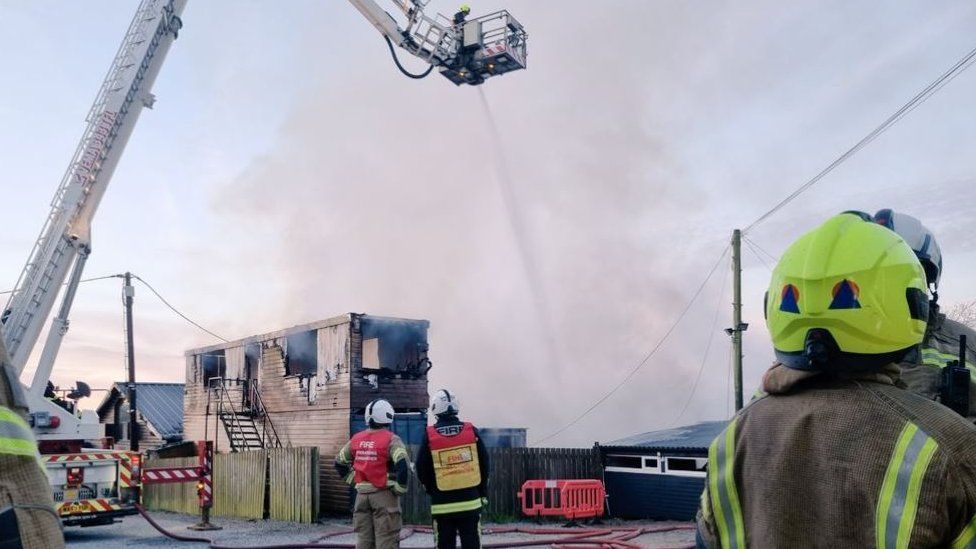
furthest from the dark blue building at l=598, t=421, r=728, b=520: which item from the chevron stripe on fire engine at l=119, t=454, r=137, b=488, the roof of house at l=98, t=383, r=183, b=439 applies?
the roof of house at l=98, t=383, r=183, b=439

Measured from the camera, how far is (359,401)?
16.1 m

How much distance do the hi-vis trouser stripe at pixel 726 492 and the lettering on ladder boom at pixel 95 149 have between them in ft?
41.8

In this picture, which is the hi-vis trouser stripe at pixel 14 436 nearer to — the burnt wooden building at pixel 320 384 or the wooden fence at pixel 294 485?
the wooden fence at pixel 294 485

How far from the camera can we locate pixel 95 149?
12.7m

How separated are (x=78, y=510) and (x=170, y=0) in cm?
839

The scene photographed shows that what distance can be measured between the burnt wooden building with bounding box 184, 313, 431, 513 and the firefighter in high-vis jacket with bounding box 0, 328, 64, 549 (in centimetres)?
1375

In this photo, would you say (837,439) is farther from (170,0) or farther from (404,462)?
(170,0)

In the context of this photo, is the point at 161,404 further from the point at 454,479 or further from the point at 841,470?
the point at 841,470

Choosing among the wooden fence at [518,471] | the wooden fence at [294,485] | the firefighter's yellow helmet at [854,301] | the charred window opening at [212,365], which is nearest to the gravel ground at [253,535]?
the wooden fence at [294,485]

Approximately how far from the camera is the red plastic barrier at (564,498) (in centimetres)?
1341

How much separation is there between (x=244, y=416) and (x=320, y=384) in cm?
379

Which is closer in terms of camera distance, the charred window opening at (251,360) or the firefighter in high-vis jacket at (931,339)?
the firefighter in high-vis jacket at (931,339)

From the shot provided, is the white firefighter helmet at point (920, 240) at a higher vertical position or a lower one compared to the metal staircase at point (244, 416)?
higher

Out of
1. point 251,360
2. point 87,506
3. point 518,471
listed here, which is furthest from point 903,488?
point 251,360
